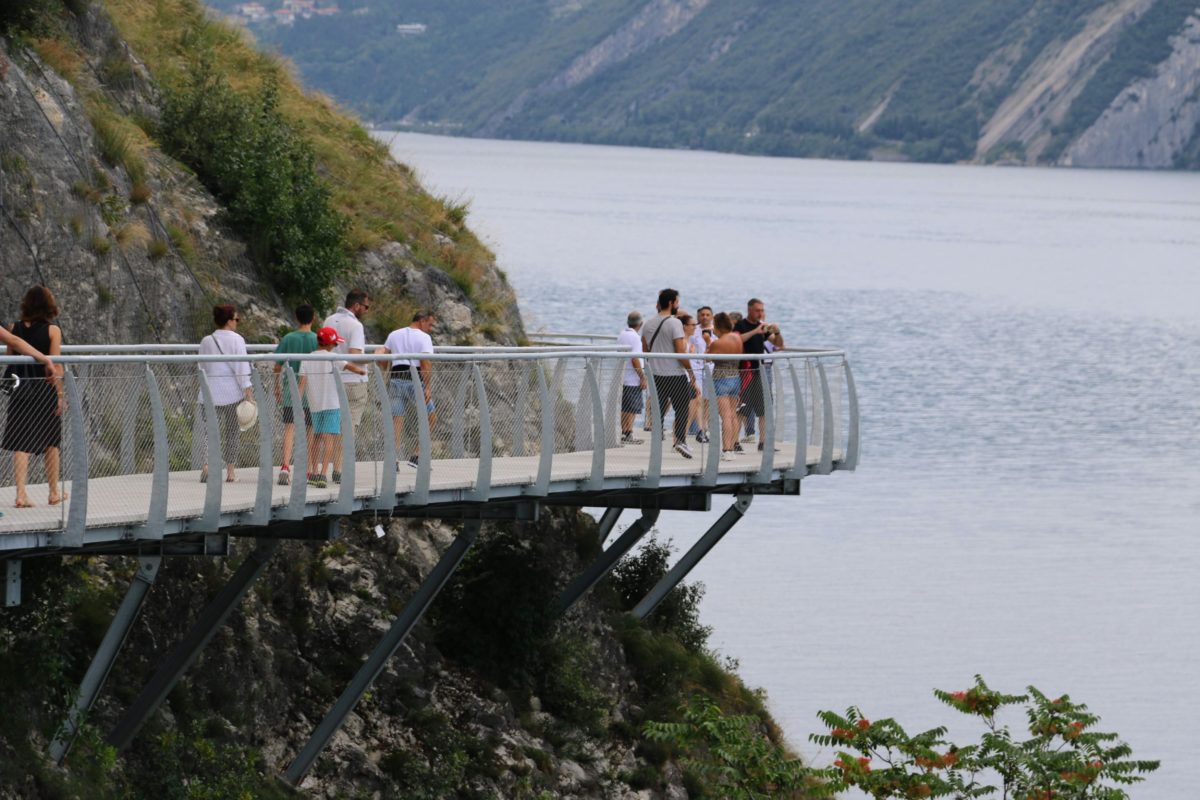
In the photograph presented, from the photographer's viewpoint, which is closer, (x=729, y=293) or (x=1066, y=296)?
(x=729, y=293)

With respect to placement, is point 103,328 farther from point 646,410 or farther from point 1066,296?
point 1066,296

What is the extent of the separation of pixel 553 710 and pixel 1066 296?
97.7 meters

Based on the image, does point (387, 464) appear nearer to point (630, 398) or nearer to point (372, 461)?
point (372, 461)

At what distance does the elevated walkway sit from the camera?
16719 millimetres

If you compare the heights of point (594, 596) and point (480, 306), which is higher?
point (480, 306)

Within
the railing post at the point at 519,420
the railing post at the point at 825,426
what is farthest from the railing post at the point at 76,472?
the railing post at the point at 825,426

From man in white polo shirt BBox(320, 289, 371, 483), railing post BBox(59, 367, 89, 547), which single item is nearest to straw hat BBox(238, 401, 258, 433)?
man in white polo shirt BBox(320, 289, 371, 483)

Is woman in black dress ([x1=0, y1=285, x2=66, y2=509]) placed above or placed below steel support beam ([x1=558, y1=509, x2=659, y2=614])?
above

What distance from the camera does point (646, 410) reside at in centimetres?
2405

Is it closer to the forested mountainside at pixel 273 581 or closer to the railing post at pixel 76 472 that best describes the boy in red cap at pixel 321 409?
the forested mountainside at pixel 273 581

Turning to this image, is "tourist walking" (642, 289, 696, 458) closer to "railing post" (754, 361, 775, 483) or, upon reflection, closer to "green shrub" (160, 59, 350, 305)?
"railing post" (754, 361, 775, 483)

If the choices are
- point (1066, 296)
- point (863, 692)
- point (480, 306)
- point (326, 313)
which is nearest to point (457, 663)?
point (326, 313)

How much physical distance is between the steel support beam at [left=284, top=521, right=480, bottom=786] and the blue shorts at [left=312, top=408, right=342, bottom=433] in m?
3.94

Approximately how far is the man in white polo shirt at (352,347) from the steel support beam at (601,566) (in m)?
7.47
